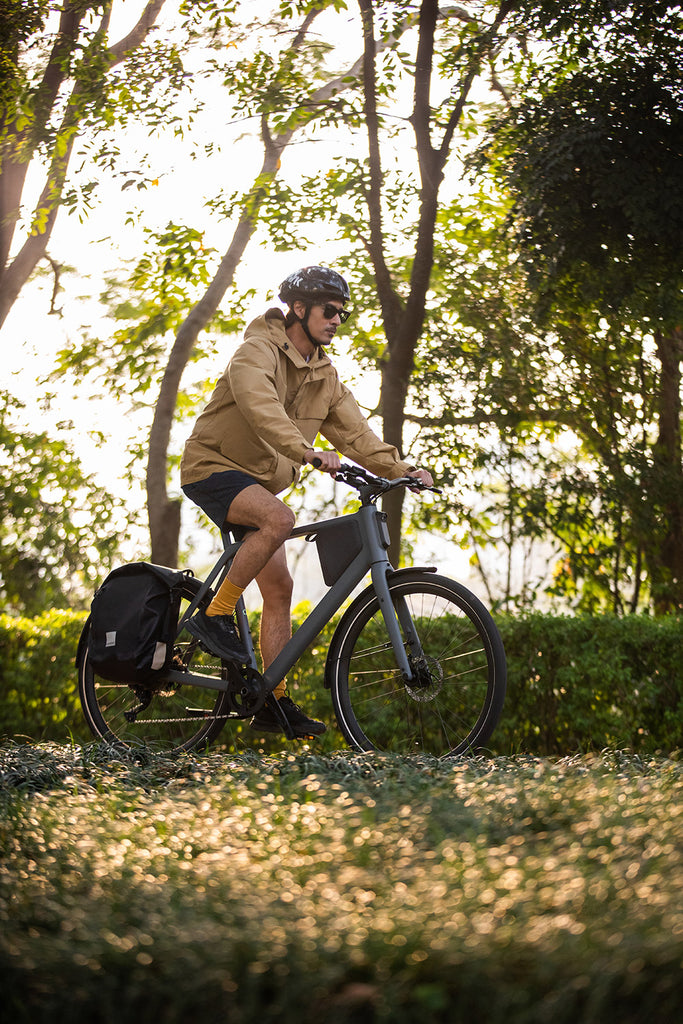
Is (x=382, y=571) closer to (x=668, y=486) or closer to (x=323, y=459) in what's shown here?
(x=323, y=459)

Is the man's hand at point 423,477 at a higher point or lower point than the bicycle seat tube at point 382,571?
higher

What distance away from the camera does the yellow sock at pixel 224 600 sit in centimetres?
394

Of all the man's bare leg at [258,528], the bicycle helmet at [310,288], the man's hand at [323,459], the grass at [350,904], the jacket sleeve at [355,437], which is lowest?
the grass at [350,904]

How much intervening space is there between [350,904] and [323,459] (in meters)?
2.02

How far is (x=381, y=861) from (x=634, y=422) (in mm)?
6262

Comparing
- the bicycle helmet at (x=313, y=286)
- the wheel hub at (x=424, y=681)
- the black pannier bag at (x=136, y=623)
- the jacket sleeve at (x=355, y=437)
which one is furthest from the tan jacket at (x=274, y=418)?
the wheel hub at (x=424, y=681)

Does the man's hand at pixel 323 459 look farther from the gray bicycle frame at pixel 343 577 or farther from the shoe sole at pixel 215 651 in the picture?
the shoe sole at pixel 215 651

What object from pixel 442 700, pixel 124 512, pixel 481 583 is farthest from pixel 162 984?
pixel 124 512

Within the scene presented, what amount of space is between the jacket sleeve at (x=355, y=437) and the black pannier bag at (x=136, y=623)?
3.05 ft

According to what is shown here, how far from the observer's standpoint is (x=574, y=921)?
1.66 metres

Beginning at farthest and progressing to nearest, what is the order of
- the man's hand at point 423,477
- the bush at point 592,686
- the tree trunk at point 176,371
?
the tree trunk at point 176,371
the bush at point 592,686
the man's hand at point 423,477

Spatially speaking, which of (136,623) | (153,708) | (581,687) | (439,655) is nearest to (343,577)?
(439,655)

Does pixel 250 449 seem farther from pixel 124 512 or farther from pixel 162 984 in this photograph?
pixel 124 512

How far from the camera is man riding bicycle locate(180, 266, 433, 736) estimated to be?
12.5ft
